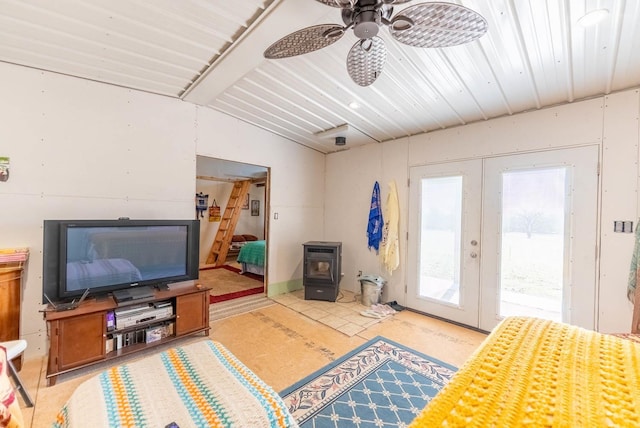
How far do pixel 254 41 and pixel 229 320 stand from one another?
9.64 ft

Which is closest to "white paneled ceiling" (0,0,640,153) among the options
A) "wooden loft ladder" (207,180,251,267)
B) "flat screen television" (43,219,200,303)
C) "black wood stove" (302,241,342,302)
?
"flat screen television" (43,219,200,303)

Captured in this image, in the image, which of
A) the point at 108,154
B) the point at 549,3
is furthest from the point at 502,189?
the point at 108,154

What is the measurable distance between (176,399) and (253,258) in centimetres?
406

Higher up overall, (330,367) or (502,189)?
(502,189)

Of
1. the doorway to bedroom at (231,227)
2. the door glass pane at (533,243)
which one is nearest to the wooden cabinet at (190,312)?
the doorway to bedroom at (231,227)

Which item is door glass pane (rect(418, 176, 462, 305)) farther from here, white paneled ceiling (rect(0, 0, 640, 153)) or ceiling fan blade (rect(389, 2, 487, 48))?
ceiling fan blade (rect(389, 2, 487, 48))

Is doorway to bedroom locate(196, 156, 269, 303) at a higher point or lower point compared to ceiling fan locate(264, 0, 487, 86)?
lower

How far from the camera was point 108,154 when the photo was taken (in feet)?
8.73

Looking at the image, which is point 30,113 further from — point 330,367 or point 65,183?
point 330,367

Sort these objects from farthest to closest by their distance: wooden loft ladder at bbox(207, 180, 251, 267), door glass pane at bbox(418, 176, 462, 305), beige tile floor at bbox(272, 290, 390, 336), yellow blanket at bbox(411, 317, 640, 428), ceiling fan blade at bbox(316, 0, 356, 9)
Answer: wooden loft ladder at bbox(207, 180, 251, 267), door glass pane at bbox(418, 176, 462, 305), beige tile floor at bbox(272, 290, 390, 336), ceiling fan blade at bbox(316, 0, 356, 9), yellow blanket at bbox(411, 317, 640, 428)

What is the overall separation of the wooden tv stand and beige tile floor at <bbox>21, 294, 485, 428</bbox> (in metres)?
0.16

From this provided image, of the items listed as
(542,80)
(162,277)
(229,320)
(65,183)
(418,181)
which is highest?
(542,80)

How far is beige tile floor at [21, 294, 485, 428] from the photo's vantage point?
2.00 metres

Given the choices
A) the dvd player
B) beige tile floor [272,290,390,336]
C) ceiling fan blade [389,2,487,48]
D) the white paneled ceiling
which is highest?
the white paneled ceiling
